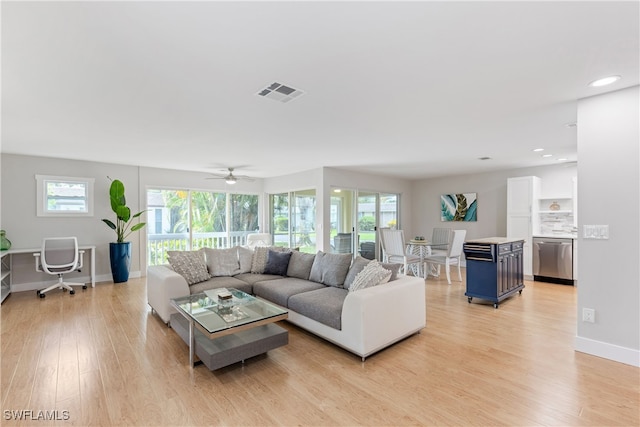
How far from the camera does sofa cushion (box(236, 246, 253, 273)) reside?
4641mm

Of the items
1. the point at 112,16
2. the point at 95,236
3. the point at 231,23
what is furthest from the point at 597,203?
the point at 95,236

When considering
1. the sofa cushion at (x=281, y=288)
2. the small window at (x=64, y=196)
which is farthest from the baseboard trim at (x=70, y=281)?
the sofa cushion at (x=281, y=288)

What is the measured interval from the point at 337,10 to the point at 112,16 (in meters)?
1.20

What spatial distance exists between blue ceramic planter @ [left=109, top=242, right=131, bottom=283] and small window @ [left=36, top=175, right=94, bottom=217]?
89 cm

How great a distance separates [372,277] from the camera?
3.02 meters

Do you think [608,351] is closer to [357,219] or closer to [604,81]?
[604,81]

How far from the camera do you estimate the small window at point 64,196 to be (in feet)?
17.7

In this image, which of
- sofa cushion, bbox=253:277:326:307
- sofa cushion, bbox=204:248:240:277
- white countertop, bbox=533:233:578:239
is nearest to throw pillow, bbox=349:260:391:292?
sofa cushion, bbox=253:277:326:307

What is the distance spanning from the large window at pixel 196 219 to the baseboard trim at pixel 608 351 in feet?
22.9

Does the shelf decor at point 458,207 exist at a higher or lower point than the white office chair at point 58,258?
higher

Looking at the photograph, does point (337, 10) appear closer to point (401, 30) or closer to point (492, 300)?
point (401, 30)

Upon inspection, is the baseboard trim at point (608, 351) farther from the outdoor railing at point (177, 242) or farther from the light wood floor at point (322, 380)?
the outdoor railing at point (177, 242)

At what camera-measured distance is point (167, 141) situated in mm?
4172

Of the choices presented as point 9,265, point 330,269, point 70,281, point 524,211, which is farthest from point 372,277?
point 9,265
